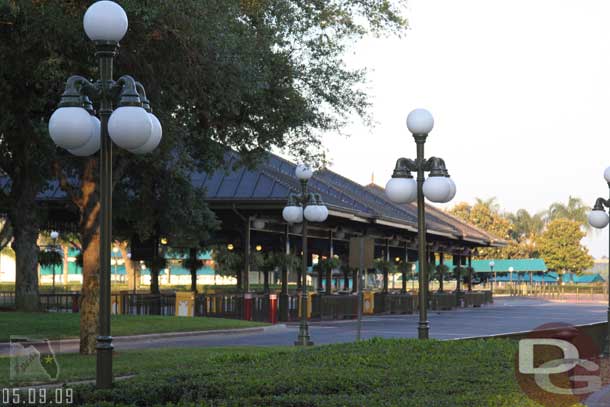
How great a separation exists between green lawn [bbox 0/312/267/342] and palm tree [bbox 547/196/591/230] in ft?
303

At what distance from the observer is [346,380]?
33.7 feet

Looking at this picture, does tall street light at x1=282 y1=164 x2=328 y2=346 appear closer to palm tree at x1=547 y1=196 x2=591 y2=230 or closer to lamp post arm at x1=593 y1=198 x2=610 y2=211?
lamp post arm at x1=593 y1=198 x2=610 y2=211

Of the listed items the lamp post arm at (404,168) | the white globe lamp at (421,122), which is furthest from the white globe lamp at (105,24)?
the white globe lamp at (421,122)

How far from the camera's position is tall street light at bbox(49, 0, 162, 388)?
900cm

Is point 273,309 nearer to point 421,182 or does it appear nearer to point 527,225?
point 421,182

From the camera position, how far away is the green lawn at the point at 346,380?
8812mm

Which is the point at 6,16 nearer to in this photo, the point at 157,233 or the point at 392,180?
the point at 392,180

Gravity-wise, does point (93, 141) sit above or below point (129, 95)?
below

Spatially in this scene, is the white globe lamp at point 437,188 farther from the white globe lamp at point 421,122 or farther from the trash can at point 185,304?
the trash can at point 185,304

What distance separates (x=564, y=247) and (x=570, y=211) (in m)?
9.65

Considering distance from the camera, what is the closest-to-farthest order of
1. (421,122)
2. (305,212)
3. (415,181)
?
(415,181) → (421,122) → (305,212)

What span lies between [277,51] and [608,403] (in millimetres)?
12085

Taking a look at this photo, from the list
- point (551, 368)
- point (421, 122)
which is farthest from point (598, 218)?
point (551, 368)

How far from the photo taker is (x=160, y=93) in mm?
18656
